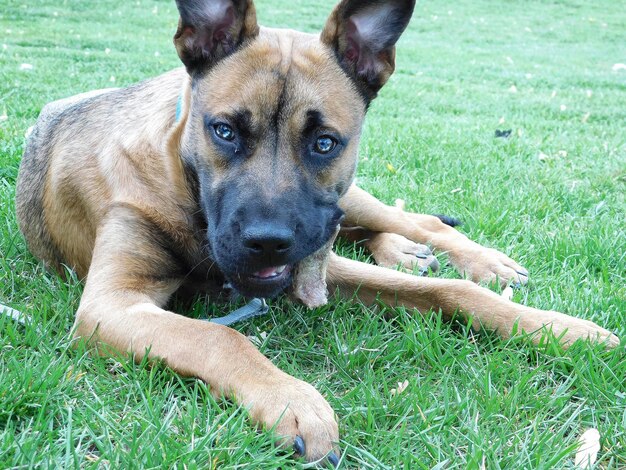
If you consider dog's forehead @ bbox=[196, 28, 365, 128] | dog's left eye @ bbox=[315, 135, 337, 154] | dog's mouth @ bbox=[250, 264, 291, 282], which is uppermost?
dog's forehead @ bbox=[196, 28, 365, 128]

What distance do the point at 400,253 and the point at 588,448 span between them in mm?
2114

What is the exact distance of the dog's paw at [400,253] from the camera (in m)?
4.13

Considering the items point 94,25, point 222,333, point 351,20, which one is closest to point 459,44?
point 94,25

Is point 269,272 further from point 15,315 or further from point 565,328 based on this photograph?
point 565,328

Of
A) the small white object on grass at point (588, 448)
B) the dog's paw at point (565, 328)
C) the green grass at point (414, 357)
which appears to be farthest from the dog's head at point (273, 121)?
the small white object on grass at point (588, 448)

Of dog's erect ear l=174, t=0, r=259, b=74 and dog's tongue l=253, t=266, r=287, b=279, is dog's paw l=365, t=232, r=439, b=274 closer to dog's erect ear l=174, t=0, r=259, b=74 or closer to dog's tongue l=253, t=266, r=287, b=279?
dog's tongue l=253, t=266, r=287, b=279

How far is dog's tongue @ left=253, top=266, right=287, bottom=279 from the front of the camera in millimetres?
2834

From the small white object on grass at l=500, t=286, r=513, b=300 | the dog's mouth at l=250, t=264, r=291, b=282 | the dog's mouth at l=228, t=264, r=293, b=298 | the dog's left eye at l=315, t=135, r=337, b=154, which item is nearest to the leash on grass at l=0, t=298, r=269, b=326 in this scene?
the dog's mouth at l=228, t=264, r=293, b=298

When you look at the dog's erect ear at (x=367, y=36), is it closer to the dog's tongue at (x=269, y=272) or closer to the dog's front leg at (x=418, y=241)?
the dog's tongue at (x=269, y=272)

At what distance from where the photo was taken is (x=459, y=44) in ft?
63.3

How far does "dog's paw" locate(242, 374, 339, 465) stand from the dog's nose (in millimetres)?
553

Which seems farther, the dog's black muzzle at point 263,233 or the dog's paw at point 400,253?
the dog's paw at point 400,253

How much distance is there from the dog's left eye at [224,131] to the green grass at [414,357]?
83cm

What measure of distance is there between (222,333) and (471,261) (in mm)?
1992
